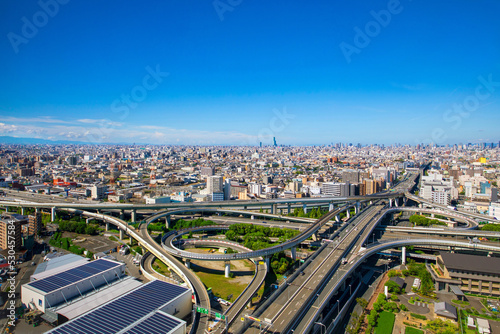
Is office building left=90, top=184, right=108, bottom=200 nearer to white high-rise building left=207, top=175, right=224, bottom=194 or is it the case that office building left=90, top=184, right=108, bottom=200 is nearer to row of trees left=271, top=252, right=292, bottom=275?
white high-rise building left=207, top=175, right=224, bottom=194

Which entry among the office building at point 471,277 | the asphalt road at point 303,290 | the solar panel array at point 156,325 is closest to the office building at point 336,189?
the asphalt road at point 303,290

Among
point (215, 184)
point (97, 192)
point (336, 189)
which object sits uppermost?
point (215, 184)

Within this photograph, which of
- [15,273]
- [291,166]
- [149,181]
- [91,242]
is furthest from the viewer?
[291,166]

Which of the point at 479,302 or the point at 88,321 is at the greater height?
the point at 88,321

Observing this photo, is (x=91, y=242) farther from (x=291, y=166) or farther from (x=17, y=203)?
(x=291, y=166)

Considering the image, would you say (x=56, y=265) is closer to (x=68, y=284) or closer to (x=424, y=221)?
(x=68, y=284)

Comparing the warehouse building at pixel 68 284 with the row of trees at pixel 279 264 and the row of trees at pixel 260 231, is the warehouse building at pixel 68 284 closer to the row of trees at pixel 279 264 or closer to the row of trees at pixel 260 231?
the row of trees at pixel 279 264

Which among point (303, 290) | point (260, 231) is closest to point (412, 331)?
point (303, 290)

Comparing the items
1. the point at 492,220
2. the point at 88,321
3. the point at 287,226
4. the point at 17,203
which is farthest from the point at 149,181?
the point at 492,220
